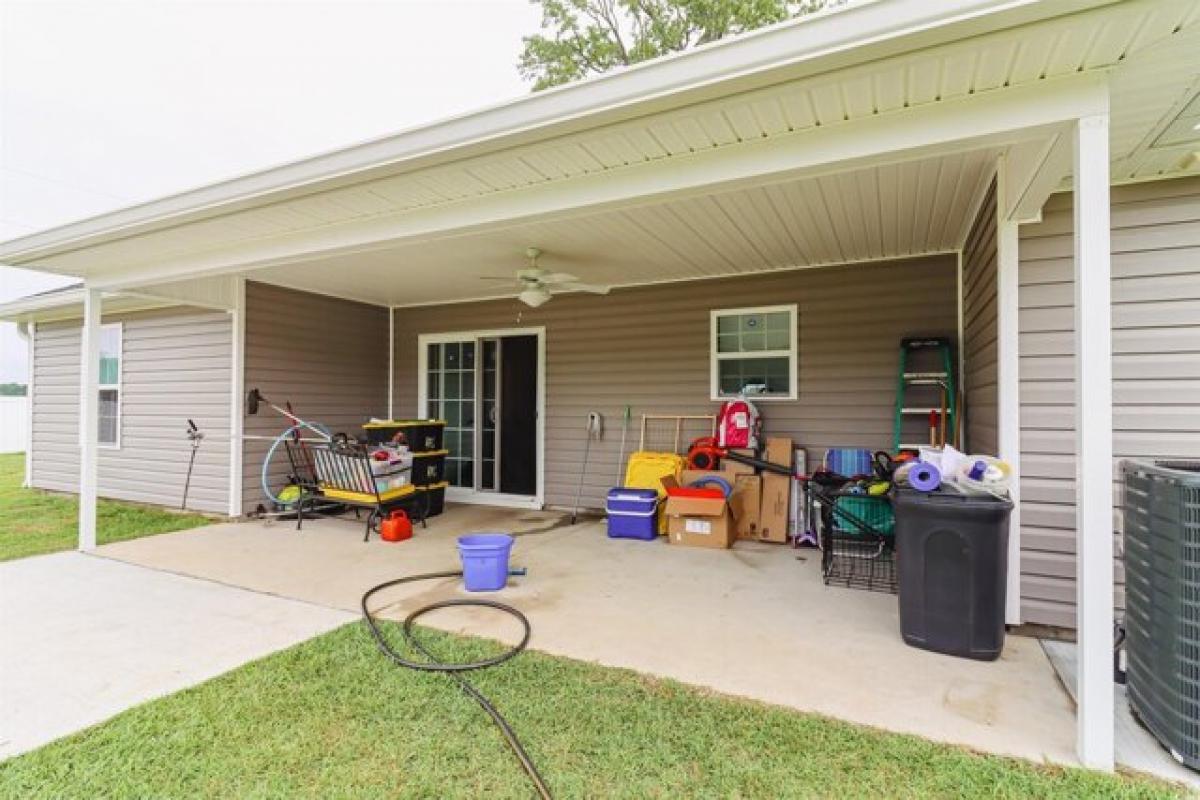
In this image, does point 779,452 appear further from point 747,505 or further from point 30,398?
point 30,398

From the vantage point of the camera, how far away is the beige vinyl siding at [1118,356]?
2.71m

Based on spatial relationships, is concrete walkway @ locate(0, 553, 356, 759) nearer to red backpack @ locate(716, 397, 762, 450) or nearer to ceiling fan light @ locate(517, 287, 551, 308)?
ceiling fan light @ locate(517, 287, 551, 308)

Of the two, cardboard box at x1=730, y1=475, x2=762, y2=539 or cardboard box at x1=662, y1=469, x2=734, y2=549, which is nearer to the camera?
cardboard box at x1=662, y1=469, x2=734, y2=549

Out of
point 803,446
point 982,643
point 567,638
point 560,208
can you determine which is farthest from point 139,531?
point 982,643

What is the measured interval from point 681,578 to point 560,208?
8.64 feet

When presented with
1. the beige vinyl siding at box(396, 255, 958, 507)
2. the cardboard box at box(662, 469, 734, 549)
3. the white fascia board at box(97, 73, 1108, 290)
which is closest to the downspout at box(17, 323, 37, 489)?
the beige vinyl siding at box(396, 255, 958, 507)

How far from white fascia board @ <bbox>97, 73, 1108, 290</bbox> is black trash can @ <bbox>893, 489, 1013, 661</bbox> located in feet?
5.41

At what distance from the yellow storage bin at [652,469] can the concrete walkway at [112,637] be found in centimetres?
301

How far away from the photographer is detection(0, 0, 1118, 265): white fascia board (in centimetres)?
171

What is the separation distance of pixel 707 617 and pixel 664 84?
2.73 meters

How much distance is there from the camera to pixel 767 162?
2402 millimetres

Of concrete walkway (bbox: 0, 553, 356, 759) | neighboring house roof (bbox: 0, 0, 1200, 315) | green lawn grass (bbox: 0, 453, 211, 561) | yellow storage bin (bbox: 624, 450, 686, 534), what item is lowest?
green lawn grass (bbox: 0, 453, 211, 561)

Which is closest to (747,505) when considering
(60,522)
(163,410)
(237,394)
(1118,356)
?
(1118,356)

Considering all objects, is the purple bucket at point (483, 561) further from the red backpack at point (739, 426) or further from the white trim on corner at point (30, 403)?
the white trim on corner at point (30, 403)
